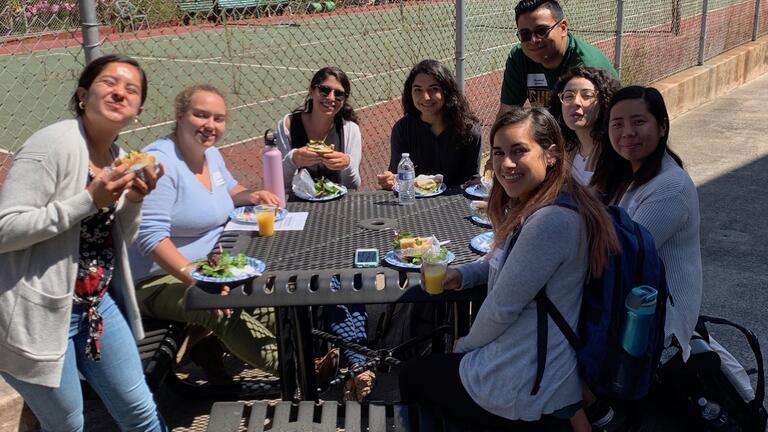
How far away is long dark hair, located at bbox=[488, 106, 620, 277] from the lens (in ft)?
7.62

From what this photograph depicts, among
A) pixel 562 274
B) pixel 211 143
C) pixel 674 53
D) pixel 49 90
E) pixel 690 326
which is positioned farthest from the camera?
pixel 49 90

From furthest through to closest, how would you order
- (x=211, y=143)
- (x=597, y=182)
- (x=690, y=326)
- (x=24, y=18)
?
(x=24, y=18), (x=211, y=143), (x=597, y=182), (x=690, y=326)

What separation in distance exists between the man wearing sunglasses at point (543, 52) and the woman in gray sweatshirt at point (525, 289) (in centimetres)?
176

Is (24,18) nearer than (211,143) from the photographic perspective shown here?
No

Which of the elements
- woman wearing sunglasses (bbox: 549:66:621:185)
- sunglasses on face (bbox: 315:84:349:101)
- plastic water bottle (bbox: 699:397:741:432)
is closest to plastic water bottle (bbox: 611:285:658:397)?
plastic water bottle (bbox: 699:397:741:432)

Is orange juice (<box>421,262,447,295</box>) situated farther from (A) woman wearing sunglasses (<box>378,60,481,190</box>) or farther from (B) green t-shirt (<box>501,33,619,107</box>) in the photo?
(B) green t-shirt (<box>501,33,619,107</box>)

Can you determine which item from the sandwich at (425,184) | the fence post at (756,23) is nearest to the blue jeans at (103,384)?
the sandwich at (425,184)

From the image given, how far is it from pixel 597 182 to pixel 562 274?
3.54 feet

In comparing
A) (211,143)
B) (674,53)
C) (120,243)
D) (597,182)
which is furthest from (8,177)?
(674,53)

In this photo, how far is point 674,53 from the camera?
1099cm

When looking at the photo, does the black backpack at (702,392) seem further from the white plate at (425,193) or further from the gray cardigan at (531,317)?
the white plate at (425,193)

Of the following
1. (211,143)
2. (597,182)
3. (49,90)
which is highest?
(211,143)

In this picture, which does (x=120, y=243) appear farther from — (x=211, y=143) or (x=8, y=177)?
(x=211, y=143)

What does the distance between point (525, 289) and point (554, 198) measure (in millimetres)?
319
